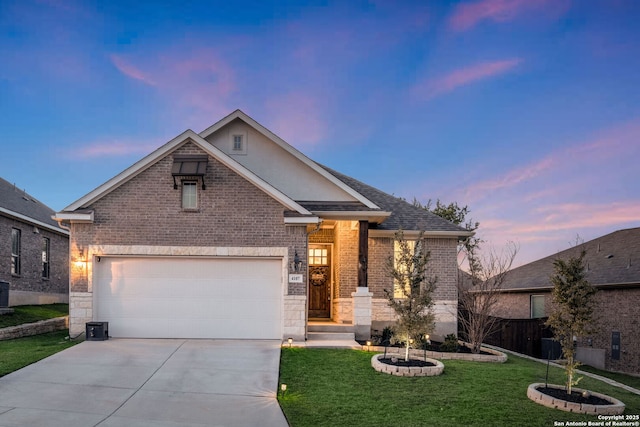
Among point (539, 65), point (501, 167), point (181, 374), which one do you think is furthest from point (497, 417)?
point (501, 167)

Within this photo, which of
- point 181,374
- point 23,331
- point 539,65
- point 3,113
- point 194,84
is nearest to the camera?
point 181,374

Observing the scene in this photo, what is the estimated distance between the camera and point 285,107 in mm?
19844

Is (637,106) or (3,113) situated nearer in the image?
(637,106)

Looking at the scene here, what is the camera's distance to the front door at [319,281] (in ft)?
58.4

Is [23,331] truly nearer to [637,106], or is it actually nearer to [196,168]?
[196,168]

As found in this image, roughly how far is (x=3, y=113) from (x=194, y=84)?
10745 millimetres

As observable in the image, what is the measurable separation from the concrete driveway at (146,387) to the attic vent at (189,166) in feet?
14.9

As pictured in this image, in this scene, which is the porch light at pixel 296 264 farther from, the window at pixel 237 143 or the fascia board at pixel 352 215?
the window at pixel 237 143

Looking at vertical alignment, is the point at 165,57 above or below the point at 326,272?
above

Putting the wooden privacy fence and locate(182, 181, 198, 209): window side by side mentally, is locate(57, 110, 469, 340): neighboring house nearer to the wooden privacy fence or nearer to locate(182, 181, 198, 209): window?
locate(182, 181, 198, 209): window

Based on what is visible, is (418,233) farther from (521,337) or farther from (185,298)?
(185,298)

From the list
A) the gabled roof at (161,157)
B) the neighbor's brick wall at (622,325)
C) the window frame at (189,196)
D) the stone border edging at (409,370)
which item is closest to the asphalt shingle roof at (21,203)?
the gabled roof at (161,157)

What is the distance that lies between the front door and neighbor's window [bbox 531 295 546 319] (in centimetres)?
1055

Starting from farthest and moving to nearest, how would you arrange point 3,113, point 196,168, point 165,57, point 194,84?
1. point 3,113
2. point 194,84
3. point 165,57
4. point 196,168
